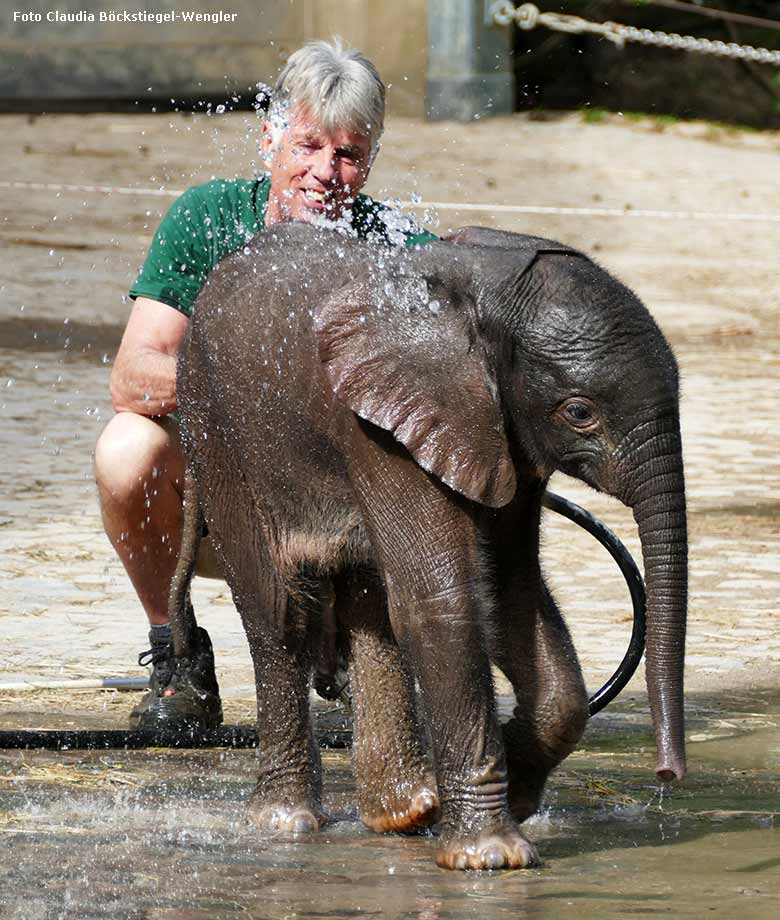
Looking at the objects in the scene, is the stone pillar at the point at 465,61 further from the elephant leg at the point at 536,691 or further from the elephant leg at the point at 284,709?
the elephant leg at the point at 536,691

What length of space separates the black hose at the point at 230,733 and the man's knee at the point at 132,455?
0.75 meters

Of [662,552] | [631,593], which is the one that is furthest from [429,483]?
[631,593]

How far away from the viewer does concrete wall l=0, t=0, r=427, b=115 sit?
63.5 feet

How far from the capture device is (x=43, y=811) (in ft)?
17.0

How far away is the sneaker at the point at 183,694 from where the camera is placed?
598cm

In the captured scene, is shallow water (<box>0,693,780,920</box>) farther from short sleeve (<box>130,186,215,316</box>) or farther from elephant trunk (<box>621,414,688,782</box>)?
short sleeve (<box>130,186,215,316</box>)

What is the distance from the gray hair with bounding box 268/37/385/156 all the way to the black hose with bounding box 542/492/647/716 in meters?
1.17

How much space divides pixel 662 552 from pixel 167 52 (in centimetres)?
1624

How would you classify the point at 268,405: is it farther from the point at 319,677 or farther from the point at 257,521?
the point at 319,677

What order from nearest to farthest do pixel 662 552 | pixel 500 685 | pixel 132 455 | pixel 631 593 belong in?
1. pixel 662 552
2. pixel 631 593
3. pixel 132 455
4. pixel 500 685

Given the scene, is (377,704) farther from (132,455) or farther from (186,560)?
(132,455)

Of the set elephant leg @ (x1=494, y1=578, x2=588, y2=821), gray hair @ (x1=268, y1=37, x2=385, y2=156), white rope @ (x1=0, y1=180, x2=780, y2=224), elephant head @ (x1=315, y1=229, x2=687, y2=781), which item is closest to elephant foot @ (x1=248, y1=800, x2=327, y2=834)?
elephant leg @ (x1=494, y1=578, x2=588, y2=821)

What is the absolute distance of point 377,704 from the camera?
17.3ft


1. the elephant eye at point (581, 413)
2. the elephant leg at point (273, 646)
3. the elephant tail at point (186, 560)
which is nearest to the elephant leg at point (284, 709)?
the elephant leg at point (273, 646)
